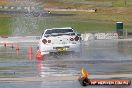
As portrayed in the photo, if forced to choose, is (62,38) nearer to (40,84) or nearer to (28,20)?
(40,84)

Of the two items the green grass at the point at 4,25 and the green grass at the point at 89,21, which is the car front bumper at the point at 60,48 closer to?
the green grass at the point at 89,21

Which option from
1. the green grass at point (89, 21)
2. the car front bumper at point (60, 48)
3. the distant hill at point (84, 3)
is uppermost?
the car front bumper at point (60, 48)

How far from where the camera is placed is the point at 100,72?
1828cm

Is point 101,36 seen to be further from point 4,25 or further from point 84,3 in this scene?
point 84,3

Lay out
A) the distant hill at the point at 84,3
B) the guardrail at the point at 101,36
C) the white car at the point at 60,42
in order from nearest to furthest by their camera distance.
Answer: the white car at the point at 60,42
the guardrail at the point at 101,36
the distant hill at the point at 84,3

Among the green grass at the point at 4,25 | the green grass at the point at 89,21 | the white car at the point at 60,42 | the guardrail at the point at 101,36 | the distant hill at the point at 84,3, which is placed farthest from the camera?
the distant hill at the point at 84,3

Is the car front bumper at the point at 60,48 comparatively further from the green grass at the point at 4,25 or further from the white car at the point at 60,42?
the green grass at the point at 4,25

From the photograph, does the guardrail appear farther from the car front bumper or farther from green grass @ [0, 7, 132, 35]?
the car front bumper

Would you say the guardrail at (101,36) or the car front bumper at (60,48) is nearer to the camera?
the car front bumper at (60,48)

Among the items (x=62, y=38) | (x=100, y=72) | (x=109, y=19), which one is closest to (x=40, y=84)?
(x=100, y=72)

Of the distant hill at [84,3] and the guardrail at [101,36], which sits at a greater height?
the distant hill at [84,3]

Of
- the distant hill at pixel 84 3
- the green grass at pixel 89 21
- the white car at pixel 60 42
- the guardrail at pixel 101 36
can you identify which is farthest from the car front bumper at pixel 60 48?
the distant hill at pixel 84 3

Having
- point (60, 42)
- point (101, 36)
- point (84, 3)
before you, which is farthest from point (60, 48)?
point (84, 3)

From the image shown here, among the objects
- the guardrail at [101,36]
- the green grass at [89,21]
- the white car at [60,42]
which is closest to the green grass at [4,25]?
the green grass at [89,21]
